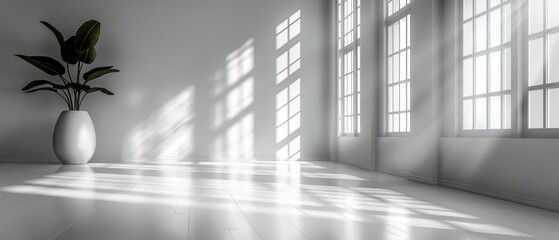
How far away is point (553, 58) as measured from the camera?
9.77 ft

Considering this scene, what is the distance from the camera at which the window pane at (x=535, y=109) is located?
3098 millimetres

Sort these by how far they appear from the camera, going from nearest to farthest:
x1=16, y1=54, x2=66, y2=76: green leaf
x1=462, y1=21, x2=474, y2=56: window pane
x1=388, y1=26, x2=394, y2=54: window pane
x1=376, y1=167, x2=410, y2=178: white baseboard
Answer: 1. x1=462, y1=21, x2=474, y2=56: window pane
2. x1=376, y1=167, x2=410, y2=178: white baseboard
3. x1=388, y1=26, x2=394, y2=54: window pane
4. x1=16, y1=54, x2=66, y2=76: green leaf

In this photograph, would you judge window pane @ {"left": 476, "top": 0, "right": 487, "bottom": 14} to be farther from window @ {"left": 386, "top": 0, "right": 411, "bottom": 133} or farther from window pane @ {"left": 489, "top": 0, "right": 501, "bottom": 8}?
window @ {"left": 386, "top": 0, "right": 411, "bottom": 133}

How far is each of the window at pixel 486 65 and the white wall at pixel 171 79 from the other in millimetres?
4014

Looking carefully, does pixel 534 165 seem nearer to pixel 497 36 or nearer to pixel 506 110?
pixel 506 110

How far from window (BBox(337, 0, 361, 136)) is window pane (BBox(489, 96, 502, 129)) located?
2840 mm

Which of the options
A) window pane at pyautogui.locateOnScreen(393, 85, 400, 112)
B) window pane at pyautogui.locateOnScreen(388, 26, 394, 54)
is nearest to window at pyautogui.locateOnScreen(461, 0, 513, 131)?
window pane at pyautogui.locateOnScreen(393, 85, 400, 112)

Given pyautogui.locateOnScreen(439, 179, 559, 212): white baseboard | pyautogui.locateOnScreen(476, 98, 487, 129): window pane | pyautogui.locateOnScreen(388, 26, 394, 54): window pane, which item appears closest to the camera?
pyautogui.locateOnScreen(439, 179, 559, 212): white baseboard

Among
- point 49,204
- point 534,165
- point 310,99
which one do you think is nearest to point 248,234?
point 49,204

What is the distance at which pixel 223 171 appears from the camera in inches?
220

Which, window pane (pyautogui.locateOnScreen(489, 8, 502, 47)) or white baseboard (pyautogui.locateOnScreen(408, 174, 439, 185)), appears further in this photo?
white baseboard (pyautogui.locateOnScreen(408, 174, 439, 185))

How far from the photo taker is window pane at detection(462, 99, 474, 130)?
155 inches

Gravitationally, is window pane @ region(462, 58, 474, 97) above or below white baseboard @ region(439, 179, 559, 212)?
above

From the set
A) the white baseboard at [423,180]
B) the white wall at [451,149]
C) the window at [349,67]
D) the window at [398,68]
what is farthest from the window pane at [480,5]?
the window at [349,67]
